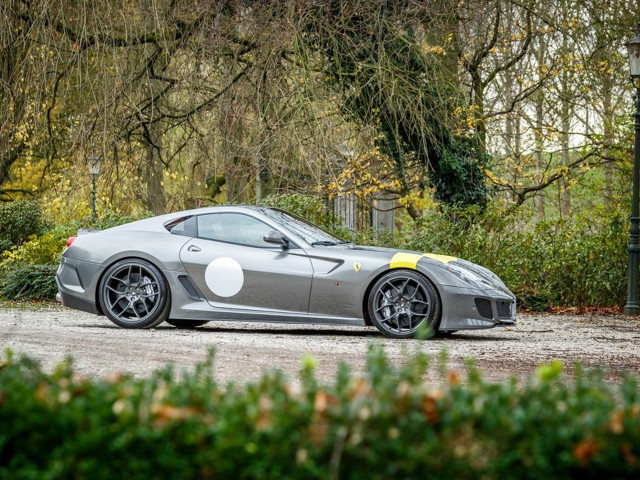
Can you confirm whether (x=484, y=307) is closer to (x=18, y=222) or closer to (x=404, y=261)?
(x=404, y=261)

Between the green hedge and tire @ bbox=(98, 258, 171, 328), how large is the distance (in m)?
7.59

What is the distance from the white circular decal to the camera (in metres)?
10.2

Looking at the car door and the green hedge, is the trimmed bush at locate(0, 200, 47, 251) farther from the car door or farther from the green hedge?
the green hedge

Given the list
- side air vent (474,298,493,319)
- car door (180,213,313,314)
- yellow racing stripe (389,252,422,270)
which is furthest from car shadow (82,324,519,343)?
yellow racing stripe (389,252,422,270)

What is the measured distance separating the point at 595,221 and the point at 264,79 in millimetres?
5712

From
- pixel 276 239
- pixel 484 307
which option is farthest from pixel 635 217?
pixel 276 239

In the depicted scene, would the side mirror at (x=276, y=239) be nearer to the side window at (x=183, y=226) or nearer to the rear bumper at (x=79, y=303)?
the side window at (x=183, y=226)

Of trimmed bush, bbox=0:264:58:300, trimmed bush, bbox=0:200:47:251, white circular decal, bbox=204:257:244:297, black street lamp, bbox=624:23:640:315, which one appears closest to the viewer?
white circular decal, bbox=204:257:244:297

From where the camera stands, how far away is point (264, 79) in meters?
14.7

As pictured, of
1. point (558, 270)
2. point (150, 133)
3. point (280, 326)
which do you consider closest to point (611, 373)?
point (280, 326)

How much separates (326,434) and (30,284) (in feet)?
44.9

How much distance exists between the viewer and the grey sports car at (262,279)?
9.84 meters

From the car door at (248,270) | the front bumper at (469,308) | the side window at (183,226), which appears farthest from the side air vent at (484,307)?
the side window at (183,226)

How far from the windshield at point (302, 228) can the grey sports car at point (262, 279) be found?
3 cm
